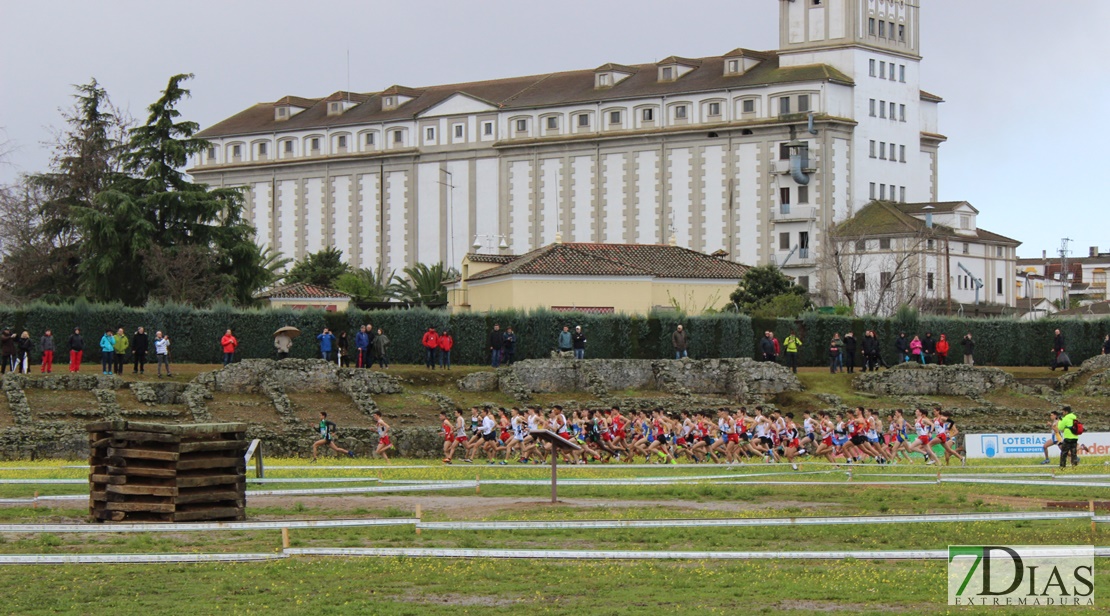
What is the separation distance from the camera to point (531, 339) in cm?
6738

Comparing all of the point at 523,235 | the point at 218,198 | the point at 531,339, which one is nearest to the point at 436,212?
the point at 523,235

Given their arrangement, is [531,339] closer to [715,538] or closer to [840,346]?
[840,346]

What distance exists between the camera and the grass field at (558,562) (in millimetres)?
18203

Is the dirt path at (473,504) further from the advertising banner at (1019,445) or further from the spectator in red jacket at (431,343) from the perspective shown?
the spectator in red jacket at (431,343)

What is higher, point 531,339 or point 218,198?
point 218,198

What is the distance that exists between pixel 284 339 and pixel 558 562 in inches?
1702

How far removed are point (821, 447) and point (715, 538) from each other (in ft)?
62.1

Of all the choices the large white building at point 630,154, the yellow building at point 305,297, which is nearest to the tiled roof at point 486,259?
the yellow building at point 305,297

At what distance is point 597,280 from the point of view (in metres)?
80.4

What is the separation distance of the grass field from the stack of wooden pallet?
3.35ft

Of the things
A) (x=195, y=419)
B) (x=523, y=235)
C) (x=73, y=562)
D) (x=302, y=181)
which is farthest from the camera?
(x=302, y=181)

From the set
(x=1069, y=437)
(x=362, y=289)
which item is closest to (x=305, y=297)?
(x=362, y=289)

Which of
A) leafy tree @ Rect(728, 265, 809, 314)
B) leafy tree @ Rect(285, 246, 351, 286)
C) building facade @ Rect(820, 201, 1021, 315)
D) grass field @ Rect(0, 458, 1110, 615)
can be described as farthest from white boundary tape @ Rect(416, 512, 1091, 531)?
leafy tree @ Rect(285, 246, 351, 286)

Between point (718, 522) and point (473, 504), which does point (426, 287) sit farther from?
point (718, 522)
